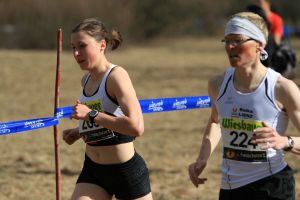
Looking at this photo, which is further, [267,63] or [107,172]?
[267,63]

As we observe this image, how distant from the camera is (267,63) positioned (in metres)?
7.98

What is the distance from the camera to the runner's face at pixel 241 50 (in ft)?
12.1

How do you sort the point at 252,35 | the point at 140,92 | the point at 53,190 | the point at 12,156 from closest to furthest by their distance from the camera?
the point at 252,35 → the point at 53,190 → the point at 12,156 → the point at 140,92

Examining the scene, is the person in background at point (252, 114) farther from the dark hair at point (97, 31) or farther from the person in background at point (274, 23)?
the person in background at point (274, 23)

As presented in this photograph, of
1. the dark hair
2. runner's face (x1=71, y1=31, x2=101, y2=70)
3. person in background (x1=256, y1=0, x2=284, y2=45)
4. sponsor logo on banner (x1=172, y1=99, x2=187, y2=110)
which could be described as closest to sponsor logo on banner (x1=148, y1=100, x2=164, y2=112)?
sponsor logo on banner (x1=172, y1=99, x2=187, y2=110)

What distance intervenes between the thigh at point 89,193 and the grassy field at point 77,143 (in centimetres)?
272

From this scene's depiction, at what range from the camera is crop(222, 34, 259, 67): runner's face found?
368cm

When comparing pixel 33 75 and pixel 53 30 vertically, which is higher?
pixel 53 30

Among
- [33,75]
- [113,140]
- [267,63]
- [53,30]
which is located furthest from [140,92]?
[53,30]

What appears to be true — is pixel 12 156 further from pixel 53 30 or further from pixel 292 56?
pixel 53 30

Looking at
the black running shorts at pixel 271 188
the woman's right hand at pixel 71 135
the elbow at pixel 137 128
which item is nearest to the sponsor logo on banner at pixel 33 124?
the woman's right hand at pixel 71 135

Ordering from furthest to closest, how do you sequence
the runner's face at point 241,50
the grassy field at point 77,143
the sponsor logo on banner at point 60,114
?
the grassy field at point 77,143 < the sponsor logo on banner at point 60,114 < the runner's face at point 241,50

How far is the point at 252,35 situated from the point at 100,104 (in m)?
1.10

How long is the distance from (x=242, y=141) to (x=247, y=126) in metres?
0.09
